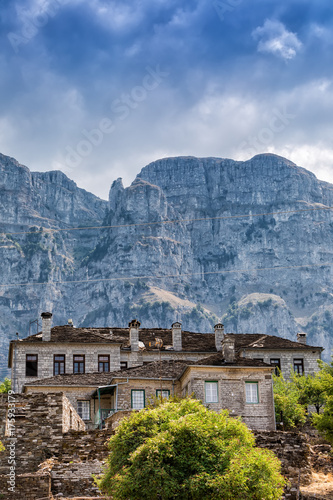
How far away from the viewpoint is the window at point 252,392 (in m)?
48.6

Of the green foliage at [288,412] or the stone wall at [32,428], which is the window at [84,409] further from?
the stone wall at [32,428]

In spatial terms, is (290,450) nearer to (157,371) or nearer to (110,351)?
(157,371)

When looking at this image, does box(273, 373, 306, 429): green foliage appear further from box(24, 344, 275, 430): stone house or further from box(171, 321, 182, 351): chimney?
box(171, 321, 182, 351): chimney

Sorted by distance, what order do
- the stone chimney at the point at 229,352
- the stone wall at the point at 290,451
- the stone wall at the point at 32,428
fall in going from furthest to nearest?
the stone chimney at the point at 229,352 → the stone wall at the point at 290,451 → the stone wall at the point at 32,428

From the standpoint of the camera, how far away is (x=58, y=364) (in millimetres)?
69625

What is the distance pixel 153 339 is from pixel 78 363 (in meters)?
9.36

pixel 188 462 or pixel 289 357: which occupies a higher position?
pixel 289 357

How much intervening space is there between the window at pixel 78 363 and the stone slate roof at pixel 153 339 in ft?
4.60

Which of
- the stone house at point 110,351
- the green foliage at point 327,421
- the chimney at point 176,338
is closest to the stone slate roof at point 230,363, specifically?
the green foliage at point 327,421

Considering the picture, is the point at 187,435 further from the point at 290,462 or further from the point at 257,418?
the point at 257,418

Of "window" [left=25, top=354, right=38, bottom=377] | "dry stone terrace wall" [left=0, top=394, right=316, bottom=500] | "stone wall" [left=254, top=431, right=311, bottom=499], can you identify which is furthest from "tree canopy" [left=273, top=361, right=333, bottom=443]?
"window" [left=25, top=354, right=38, bottom=377]

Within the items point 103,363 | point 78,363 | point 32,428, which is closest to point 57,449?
point 32,428

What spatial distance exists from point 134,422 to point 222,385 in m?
22.2

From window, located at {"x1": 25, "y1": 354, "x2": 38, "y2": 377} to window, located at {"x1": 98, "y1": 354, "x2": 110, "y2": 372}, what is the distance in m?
6.00
